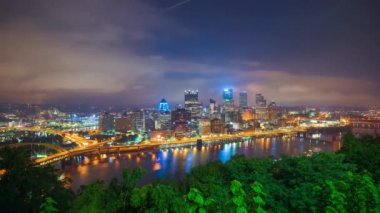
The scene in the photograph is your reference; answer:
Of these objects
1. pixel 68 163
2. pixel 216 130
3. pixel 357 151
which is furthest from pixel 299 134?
pixel 357 151

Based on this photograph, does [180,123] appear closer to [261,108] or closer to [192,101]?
[192,101]

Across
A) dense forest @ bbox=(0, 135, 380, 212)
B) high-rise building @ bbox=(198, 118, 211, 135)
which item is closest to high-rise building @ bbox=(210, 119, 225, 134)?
high-rise building @ bbox=(198, 118, 211, 135)

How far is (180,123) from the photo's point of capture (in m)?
26.2

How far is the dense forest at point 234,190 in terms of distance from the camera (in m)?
1.47

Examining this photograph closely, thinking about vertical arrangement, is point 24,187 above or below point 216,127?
above

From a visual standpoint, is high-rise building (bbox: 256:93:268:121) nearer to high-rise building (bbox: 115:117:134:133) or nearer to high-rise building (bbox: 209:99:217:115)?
high-rise building (bbox: 209:99:217:115)

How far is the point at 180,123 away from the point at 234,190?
24.8 m

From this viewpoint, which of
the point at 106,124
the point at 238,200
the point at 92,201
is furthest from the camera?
the point at 106,124

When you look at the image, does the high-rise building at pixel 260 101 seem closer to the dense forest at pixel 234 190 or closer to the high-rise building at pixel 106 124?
the high-rise building at pixel 106 124

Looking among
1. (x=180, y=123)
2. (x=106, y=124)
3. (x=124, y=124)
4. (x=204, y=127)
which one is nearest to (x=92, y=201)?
(x=204, y=127)

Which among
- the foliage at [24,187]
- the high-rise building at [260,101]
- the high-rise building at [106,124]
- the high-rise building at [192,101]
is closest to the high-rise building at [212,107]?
the high-rise building at [192,101]

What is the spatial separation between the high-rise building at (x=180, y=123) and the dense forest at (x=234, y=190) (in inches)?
749

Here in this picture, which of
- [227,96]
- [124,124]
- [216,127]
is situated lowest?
[216,127]

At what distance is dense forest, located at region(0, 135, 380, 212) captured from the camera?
1.47 metres
